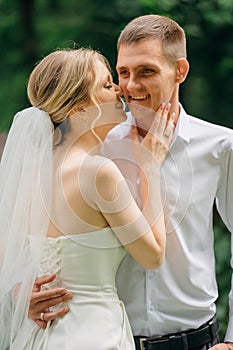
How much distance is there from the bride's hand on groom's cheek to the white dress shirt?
29 cm

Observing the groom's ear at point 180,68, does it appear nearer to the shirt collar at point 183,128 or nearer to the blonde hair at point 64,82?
the shirt collar at point 183,128

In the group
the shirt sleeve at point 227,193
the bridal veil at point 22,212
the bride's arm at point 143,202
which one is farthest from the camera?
the shirt sleeve at point 227,193

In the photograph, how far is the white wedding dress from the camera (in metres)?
2.77

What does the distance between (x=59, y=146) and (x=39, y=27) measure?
13.1ft

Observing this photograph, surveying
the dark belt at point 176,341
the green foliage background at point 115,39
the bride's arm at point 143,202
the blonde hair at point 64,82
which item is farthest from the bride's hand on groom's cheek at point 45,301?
the green foliage background at point 115,39

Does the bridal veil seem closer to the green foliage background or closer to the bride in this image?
the bride

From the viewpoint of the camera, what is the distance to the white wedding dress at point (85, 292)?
9.10 ft

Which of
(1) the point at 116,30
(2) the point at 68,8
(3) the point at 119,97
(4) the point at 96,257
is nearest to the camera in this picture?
(4) the point at 96,257

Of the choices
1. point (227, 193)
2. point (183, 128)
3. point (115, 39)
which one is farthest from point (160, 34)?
point (115, 39)

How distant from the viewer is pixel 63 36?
6.40 metres

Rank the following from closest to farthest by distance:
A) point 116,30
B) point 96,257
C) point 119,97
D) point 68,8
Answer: point 96,257
point 119,97
point 116,30
point 68,8

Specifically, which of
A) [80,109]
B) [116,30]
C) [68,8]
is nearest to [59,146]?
[80,109]

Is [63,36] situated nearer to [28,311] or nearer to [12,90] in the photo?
[12,90]

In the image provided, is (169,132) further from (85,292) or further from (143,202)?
(85,292)
